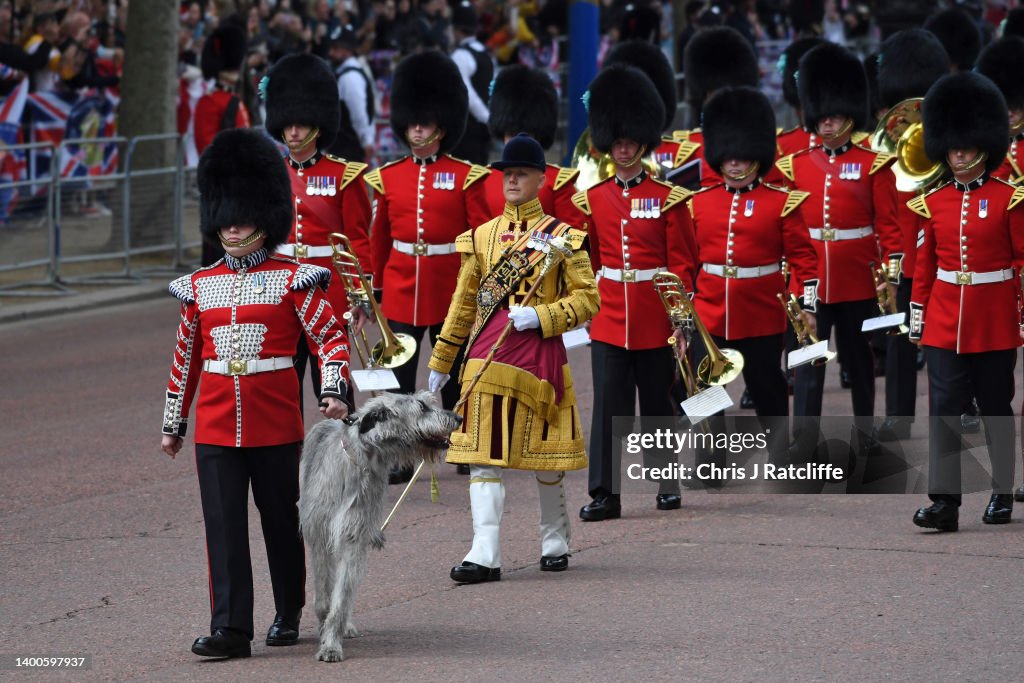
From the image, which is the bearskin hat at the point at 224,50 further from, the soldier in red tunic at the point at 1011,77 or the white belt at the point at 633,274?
the white belt at the point at 633,274

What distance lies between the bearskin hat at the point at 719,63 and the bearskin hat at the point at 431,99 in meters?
3.81

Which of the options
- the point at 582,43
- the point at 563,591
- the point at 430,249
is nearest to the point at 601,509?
the point at 563,591

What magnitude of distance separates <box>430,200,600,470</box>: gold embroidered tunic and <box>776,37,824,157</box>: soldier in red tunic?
427 cm

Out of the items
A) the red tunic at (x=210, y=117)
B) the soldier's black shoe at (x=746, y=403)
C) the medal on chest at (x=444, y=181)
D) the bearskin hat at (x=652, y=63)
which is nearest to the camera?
the medal on chest at (x=444, y=181)

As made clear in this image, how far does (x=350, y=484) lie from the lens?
610cm

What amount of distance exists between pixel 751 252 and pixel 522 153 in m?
2.08

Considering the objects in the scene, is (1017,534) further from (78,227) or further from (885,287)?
(78,227)

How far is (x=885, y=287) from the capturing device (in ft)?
32.1

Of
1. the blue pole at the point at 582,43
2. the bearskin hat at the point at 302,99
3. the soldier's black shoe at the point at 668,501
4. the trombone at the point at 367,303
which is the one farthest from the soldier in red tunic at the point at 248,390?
the blue pole at the point at 582,43

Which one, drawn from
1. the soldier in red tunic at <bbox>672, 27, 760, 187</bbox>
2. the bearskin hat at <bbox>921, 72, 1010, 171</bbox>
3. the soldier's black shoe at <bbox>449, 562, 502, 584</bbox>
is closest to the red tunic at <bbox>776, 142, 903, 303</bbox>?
the bearskin hat at <bbox>921, 72, 1010, 171</bbox>

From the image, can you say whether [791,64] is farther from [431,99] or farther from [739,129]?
[431,99]

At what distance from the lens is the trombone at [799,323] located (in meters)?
8.98

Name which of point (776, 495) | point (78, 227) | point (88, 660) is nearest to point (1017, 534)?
point (776, 495)

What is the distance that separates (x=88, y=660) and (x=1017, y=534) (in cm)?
365
